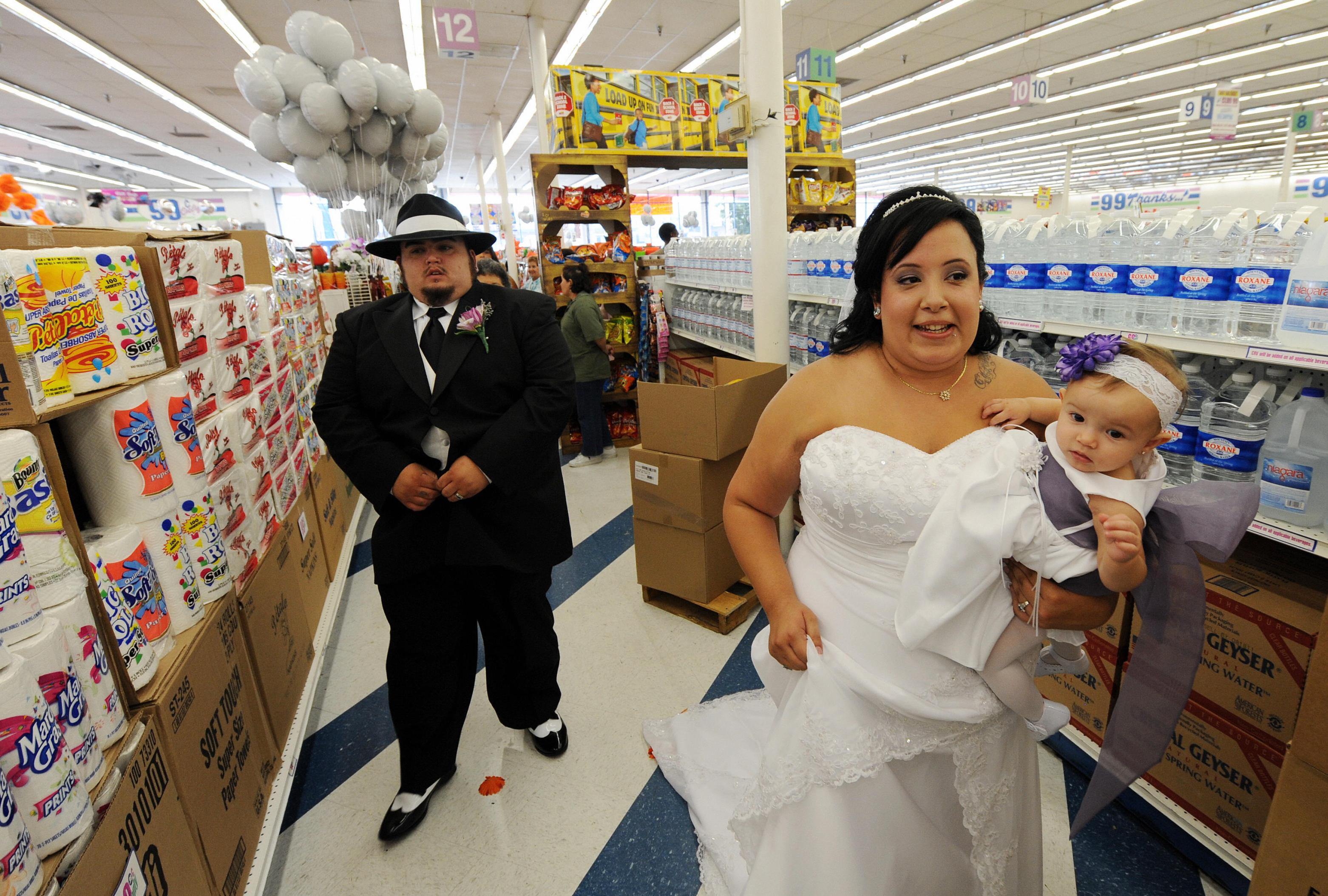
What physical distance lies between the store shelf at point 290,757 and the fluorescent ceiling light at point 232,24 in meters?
7.55

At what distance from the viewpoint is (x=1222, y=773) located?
169 cm

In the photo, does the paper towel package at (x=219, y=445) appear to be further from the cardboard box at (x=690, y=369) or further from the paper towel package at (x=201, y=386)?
the cardboard box at (x=690, y=369)

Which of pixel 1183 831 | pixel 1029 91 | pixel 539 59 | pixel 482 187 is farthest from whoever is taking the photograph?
pixel 482 187

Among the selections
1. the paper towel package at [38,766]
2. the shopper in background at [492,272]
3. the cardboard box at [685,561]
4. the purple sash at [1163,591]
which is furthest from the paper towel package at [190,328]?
the shopper in background at [492,272]

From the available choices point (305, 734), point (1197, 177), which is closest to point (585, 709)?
point (305, 734)

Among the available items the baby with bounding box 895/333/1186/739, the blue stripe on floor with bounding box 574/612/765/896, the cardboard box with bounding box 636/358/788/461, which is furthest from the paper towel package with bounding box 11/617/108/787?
the cardboard box with bounding box 636/358/788/461

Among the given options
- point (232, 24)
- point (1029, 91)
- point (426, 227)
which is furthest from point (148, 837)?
point (232, 24)

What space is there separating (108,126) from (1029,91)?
1554cm

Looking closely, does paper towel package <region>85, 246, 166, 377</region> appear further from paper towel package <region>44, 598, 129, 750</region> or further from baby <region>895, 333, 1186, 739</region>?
baby <region>895, 333, 1186, 739</region>

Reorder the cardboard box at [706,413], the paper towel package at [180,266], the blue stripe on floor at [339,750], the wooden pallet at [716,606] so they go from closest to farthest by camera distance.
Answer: the paper towel package at [180,266] → the blue stripe on floor at [339,750] → the cardboard box at [706,413] → the wooden pallet at [716,606]

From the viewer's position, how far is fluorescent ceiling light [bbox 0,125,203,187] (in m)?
12.0

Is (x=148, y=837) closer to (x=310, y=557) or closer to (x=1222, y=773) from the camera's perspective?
(x=310, y=557)

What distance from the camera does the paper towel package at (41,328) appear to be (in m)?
1.17

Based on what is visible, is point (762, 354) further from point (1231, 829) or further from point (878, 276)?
point (1231, 829)
